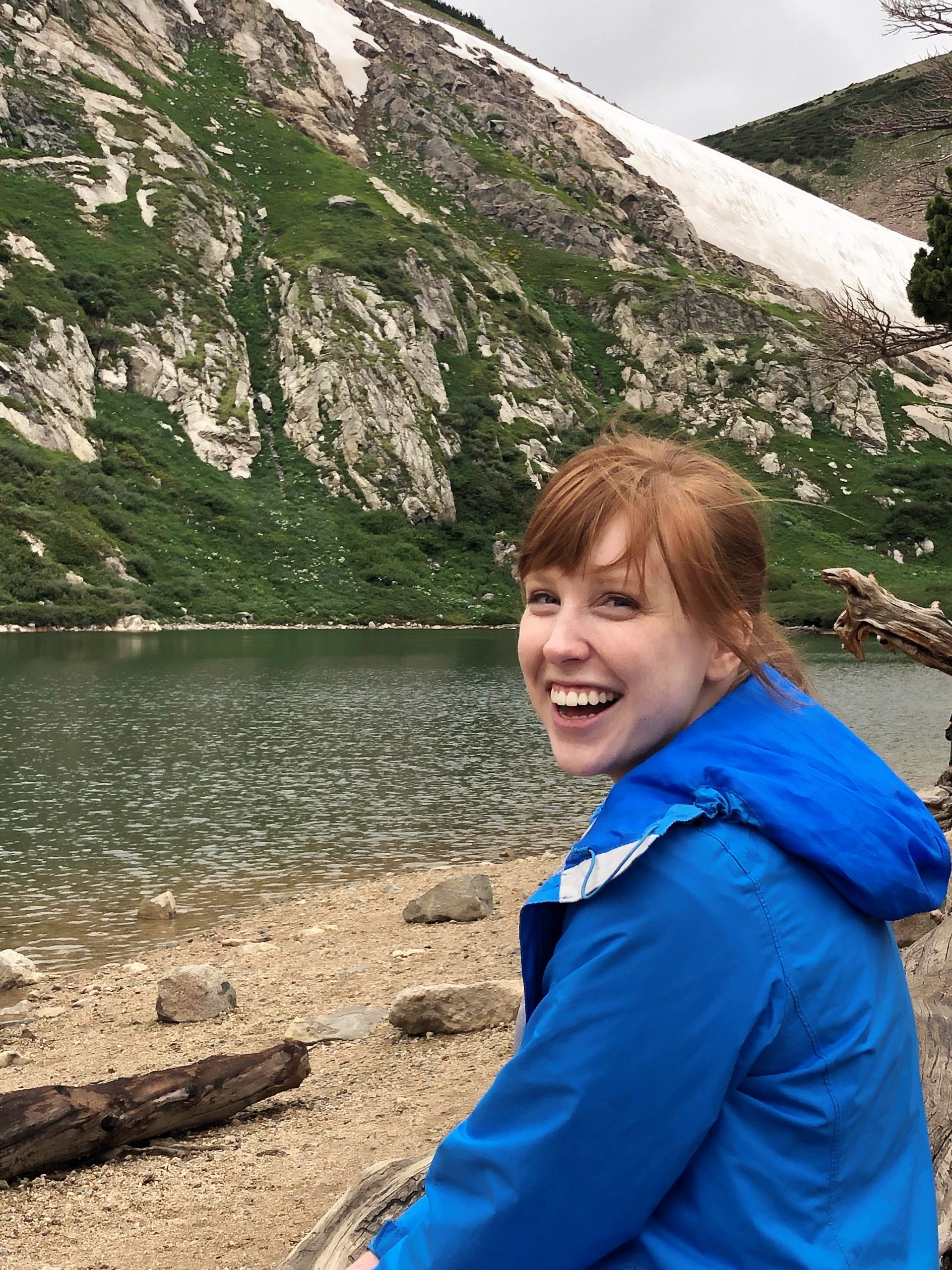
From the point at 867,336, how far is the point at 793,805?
12.4 metres

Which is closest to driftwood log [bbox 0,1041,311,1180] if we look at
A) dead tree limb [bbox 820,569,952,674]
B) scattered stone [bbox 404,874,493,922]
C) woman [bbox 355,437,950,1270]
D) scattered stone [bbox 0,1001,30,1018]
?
scattered stone [bbox 0,1001,30,1018]

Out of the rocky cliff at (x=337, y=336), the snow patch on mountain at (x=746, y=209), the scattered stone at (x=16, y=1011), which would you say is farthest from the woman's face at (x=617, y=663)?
the snow patch on mountain at (x=746, y=209)

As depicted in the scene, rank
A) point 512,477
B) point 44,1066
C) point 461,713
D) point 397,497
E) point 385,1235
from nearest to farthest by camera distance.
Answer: point 385,1235
point 44,1066
point 461,713
point 397,497
point 512,477

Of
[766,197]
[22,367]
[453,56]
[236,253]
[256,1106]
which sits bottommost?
[256,1106]

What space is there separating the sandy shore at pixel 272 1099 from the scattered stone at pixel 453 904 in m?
0.17

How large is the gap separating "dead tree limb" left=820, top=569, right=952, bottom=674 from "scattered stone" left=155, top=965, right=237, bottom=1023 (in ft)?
22.7

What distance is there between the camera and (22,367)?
7656 centimetres

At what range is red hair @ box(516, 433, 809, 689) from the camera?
1992mm

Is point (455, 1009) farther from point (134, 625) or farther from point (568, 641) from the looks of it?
point (134, 625)

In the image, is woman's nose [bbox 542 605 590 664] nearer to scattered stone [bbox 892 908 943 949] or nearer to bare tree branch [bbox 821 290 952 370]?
scattered stone [bbox 892 908 943 949]

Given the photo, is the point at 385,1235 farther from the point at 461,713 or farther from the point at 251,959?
the point at 461,713

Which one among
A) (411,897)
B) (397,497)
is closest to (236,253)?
(397,497)

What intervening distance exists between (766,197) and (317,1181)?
651ft

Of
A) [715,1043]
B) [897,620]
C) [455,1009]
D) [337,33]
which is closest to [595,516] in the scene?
[715,1043]
